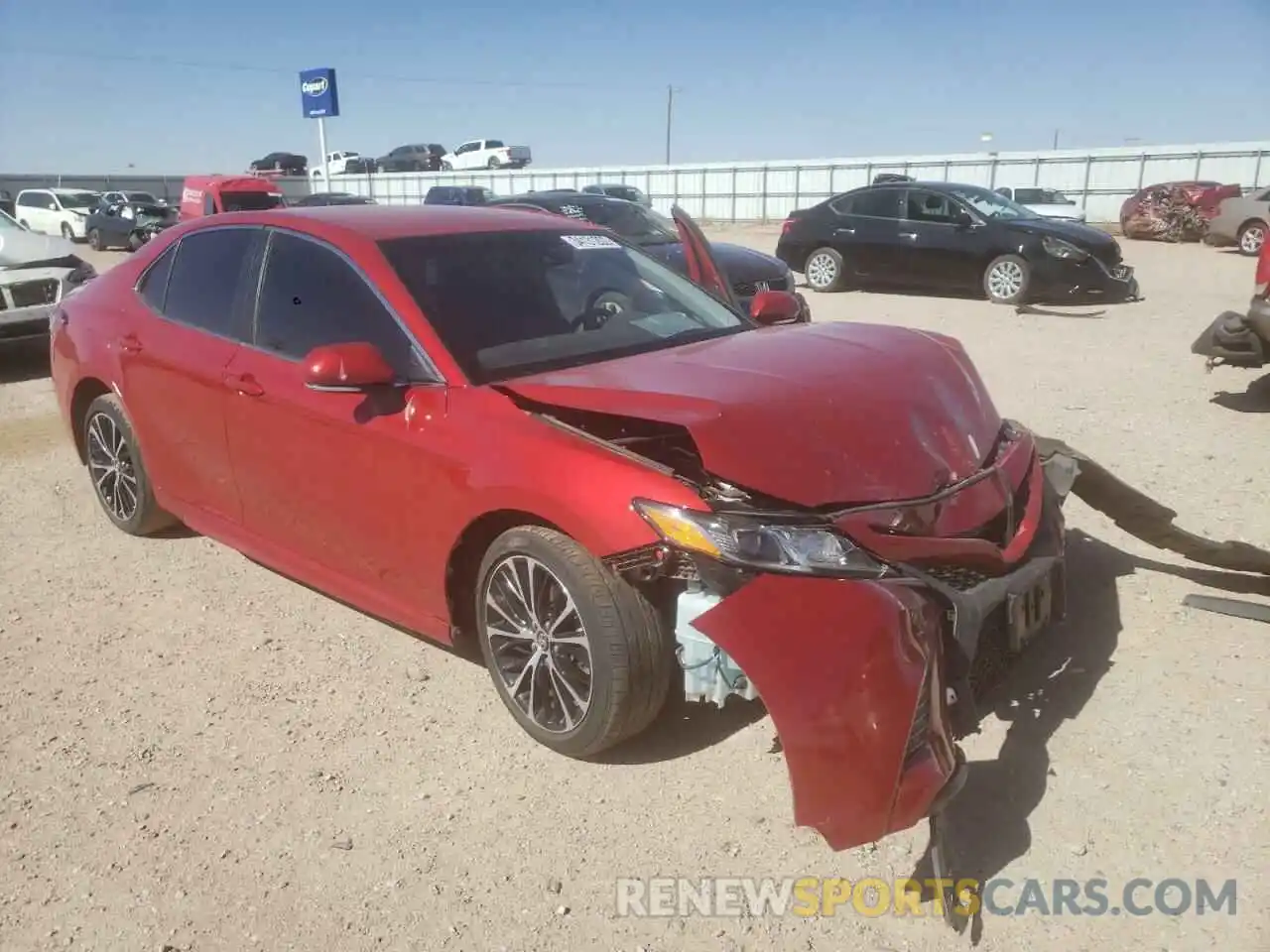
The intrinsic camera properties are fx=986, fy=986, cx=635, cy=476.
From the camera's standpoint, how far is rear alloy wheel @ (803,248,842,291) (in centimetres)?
1442

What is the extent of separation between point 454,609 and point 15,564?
2846mm

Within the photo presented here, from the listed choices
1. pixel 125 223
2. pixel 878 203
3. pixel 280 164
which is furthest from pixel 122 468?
pixel 280 164

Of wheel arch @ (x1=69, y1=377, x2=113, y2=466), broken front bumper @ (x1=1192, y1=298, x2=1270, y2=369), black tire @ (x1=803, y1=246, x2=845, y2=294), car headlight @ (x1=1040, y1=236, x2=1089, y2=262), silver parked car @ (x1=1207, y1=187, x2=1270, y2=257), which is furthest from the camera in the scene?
silver parked car @ (x1=1207, y1=187, x2=1270, y2=257)

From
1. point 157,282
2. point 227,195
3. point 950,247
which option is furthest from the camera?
point 227,195

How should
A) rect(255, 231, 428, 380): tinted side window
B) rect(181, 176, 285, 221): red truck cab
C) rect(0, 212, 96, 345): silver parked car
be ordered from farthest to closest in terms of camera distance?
rect(181, 176, 285, 221): red truck cab → rect(0, 212, 96, 345): silver parked car → rect(255, 231, 428, 380): tinted side window

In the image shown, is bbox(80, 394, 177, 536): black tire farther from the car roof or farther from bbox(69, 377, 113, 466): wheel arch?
the car roof

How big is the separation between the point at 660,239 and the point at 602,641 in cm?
859

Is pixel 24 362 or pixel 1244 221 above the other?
pixel 1244 221

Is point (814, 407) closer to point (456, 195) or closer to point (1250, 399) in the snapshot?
point (1250, 399)

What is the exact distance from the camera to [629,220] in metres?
11.4

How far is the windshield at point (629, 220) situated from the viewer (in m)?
11.0

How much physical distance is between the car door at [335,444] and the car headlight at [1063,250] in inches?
428

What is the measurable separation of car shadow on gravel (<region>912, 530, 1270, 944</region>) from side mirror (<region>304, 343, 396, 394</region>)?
216 cm

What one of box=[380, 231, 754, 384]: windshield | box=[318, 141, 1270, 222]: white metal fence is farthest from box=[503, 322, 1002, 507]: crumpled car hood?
box=[318, 141, 1270, 222]: white metal fence
